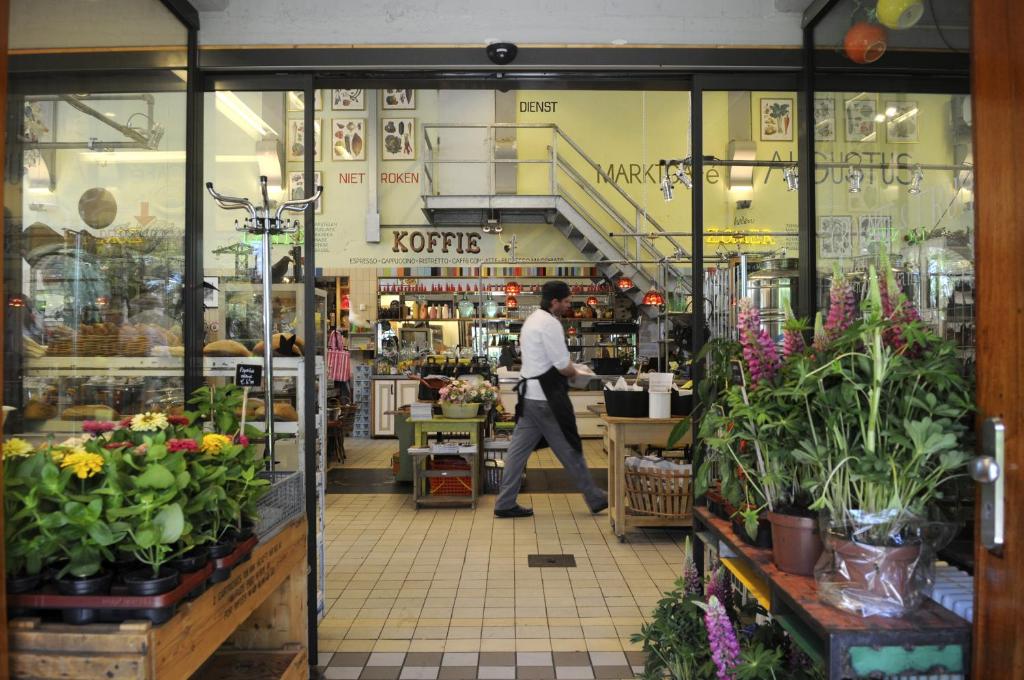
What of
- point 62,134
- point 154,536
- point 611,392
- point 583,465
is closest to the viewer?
point 154,536

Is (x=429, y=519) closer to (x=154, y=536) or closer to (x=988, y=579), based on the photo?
(x=154, y=536)

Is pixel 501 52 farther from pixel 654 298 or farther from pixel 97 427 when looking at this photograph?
pixel 654 298

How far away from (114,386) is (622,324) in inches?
398

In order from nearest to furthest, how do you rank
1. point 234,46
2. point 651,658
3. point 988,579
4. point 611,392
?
point 988,579, point 651,658, point 234,46, point 611,392

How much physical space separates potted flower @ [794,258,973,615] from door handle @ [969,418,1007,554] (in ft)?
0.23

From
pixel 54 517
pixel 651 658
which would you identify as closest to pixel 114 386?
pixel 54 517

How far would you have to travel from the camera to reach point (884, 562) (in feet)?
5.23

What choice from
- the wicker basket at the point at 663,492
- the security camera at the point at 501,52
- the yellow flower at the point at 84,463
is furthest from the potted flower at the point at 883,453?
the wicker basket at the point at 663,492

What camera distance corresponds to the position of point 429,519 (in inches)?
238

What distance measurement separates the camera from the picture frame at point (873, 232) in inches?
114

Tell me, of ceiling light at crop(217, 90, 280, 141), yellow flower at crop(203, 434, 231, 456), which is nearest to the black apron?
ceiling light at crop(217, 90, 280, 141)

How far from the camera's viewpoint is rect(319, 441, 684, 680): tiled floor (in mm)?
3334

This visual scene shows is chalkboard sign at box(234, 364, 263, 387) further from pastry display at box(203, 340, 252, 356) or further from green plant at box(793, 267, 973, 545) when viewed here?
green plant at box(793, 267, 973, 545)

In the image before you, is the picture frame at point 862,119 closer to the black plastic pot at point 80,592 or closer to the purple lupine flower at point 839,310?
the purple lupine flower at point 839,310
